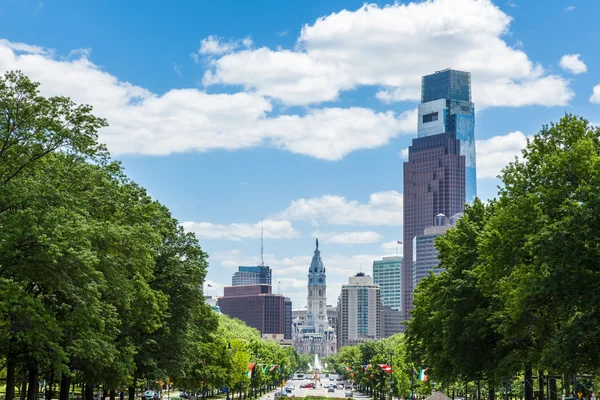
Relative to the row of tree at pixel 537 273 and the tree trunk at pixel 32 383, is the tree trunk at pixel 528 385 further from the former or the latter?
the tree trunk at pixel 32 383

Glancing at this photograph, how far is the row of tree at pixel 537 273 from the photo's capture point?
37562 mm

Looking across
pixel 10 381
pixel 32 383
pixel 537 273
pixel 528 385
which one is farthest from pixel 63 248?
pixel 528 385

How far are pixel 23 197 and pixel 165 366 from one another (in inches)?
1235

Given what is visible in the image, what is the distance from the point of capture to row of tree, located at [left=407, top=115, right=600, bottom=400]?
37.6 m

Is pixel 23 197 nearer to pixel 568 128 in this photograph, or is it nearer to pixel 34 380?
pixel 34 380

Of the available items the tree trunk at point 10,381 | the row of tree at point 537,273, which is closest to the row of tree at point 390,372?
the row of tree at point 537,273

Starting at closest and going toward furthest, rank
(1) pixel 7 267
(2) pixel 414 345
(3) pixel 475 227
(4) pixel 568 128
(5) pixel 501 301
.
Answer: (1) pixel 7 267, (4) pixel 568 128, (5) pixel 501 301, (3) pixel 475 227, (2) pixel 414 345

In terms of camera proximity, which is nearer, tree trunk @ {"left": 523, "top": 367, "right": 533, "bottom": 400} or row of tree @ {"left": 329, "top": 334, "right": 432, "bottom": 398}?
tree trunk @ {"left": 523, "top": 367, "right": 533, "bottom": 400}

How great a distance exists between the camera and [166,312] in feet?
200

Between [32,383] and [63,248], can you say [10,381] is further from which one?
[63,248]

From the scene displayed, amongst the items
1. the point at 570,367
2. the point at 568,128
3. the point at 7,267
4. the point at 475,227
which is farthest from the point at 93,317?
the point at 475,227

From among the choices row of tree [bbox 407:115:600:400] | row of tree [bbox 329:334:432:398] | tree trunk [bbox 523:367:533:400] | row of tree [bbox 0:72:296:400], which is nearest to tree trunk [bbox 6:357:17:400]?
row of tree [bbox 0:72:296:400]

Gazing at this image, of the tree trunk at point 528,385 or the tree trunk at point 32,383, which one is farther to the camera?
the tree trunk at point 528,385

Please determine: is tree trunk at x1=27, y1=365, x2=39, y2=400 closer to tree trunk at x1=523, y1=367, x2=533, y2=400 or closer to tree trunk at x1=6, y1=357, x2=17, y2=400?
tree trunk at x1=6, y1=357, x2=17, y2=400
